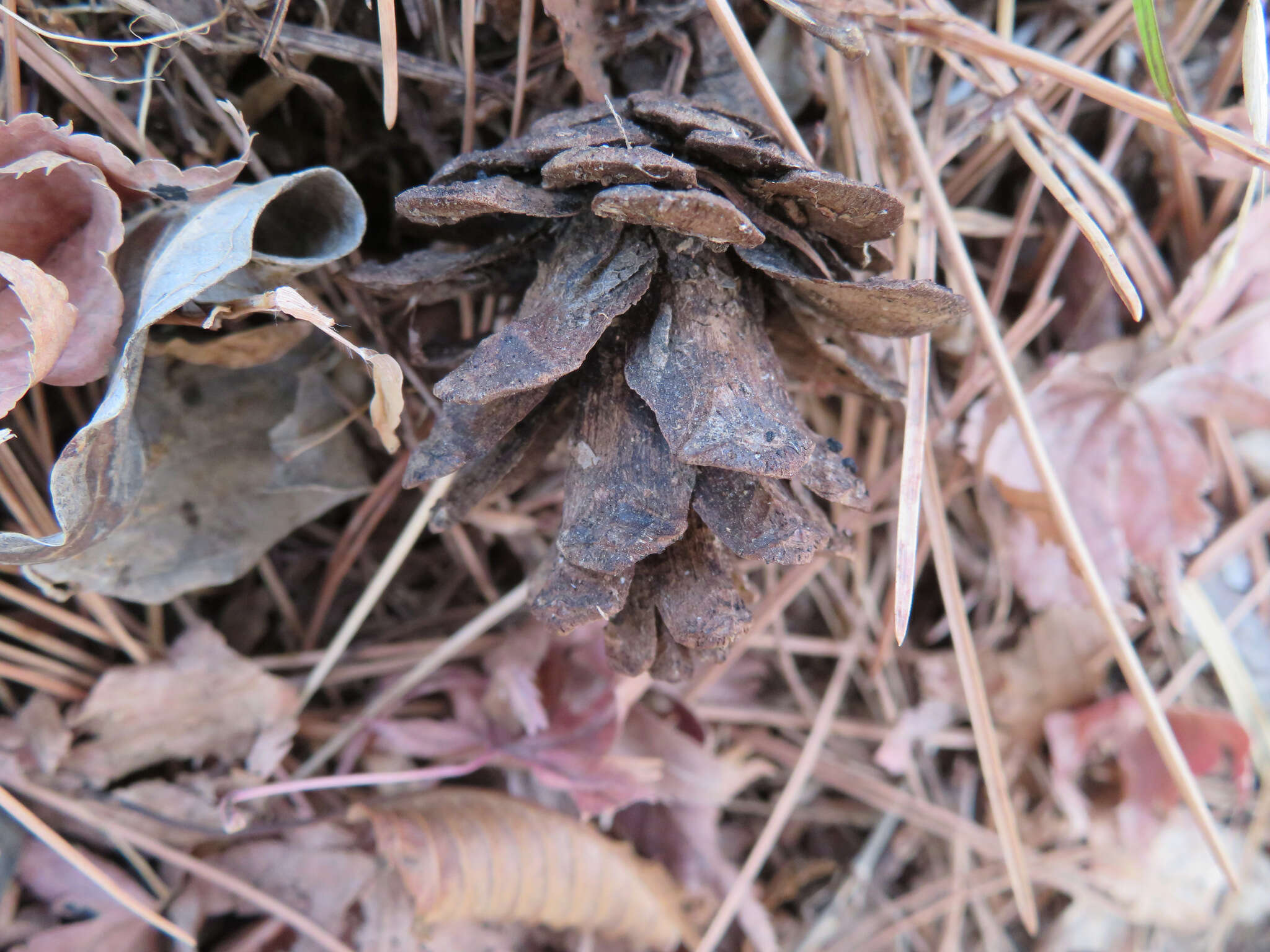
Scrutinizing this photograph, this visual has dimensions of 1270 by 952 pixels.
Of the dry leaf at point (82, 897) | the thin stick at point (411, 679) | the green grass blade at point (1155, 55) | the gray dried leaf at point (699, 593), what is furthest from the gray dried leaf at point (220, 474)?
the green grass blade at point (1155, 55)

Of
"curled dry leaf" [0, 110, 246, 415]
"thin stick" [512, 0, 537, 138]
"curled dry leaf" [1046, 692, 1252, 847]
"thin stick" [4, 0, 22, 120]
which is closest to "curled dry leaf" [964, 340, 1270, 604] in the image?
"curled dry leaf" [1046, 692, 1252, 847]

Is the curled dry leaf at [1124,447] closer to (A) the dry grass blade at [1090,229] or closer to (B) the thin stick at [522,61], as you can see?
(A) the dry grass blade at [1090,229]

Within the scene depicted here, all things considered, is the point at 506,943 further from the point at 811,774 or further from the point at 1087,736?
the point at 1087,736

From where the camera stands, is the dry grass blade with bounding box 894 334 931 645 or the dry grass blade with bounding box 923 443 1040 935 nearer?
the dry grass blade with bounding box 894 334 931 645

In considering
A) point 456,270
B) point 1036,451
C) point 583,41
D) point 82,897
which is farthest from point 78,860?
point 1036,451

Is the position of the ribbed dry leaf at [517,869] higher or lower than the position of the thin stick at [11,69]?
lower

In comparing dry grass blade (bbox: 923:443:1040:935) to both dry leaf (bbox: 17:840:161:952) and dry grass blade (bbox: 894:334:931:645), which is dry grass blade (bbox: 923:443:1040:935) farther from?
dry leaf (bbox: 17:840:161:952)

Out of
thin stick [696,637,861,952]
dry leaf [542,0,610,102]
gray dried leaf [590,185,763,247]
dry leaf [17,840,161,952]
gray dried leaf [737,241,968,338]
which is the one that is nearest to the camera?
gray dried leaf [590,185,763,247]

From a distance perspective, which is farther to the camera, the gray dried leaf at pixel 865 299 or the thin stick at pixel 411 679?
the thin stick at pixel 411 679
